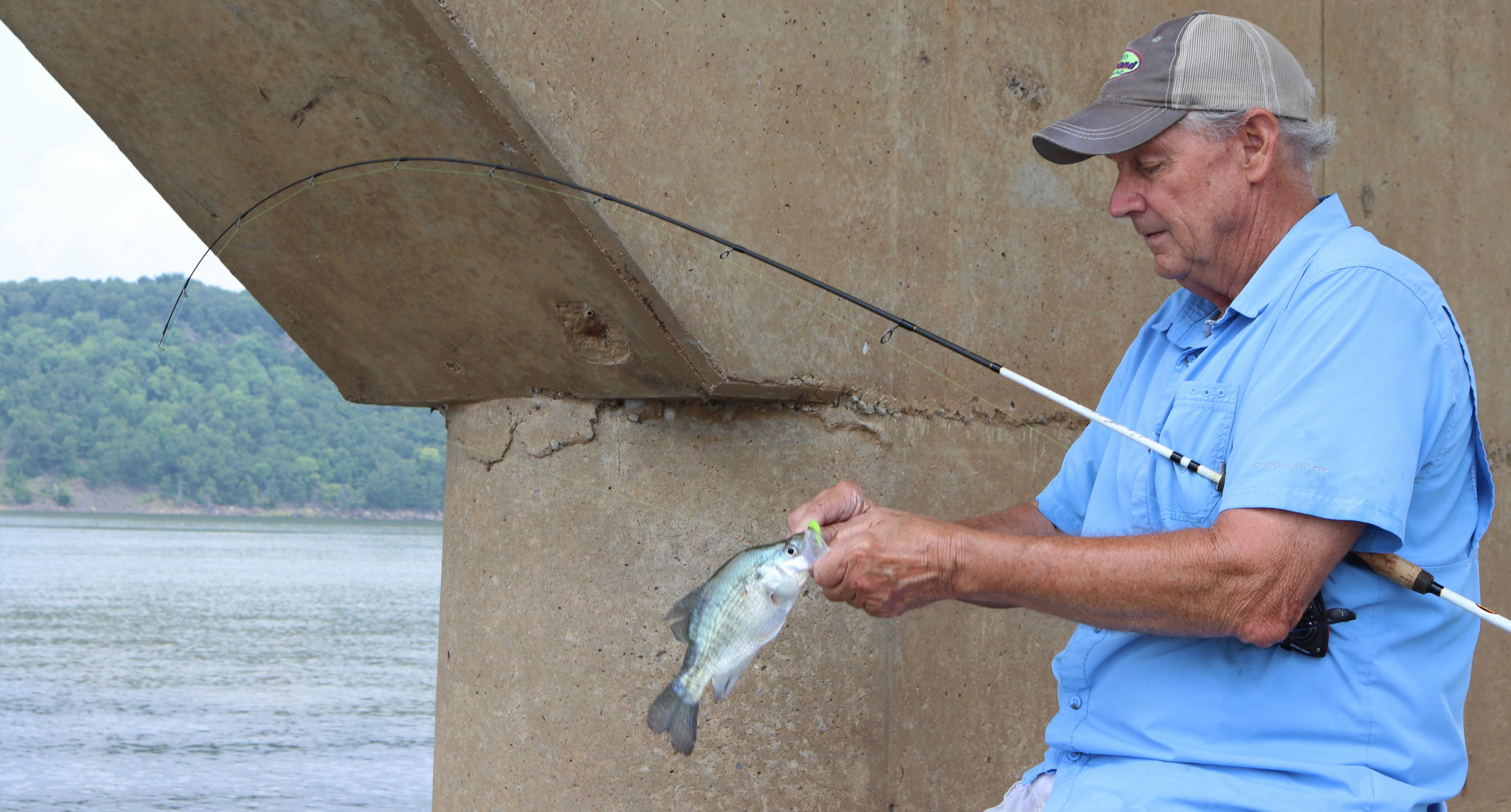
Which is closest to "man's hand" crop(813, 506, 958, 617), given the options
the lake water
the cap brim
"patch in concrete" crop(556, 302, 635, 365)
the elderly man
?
the elderly man

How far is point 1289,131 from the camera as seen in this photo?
208 centimetres

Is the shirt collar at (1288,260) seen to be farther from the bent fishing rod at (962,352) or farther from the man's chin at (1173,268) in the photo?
the bent fishing rod at (962,352)

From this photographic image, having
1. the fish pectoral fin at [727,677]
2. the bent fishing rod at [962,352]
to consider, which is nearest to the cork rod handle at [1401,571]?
the bent fishing rod at [962,352]

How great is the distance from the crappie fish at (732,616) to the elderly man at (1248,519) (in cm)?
20

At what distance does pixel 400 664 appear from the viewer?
62.0 feet

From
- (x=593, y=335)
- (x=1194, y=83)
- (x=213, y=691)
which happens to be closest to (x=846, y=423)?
(x=593, y=335)

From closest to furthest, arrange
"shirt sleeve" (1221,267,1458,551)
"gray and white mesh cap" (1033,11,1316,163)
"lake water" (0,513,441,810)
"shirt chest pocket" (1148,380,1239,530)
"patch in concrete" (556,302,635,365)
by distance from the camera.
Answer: "shirt sleeve" (1221,267,1458,551)
"shirt chest pocket" (1148,380,1239,530)
"gray and white mesh cap" (1033,11,1316,163)
"patch in concrete" (556,302,635,365)
"lake water" (0,513,441,810)

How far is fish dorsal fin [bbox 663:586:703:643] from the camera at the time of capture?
239 centimetres

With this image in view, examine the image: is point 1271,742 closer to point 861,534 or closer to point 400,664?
point 861,534

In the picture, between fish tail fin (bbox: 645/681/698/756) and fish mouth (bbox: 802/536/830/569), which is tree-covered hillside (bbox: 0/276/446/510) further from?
fish mouth (bbox: 802/536/830/569)

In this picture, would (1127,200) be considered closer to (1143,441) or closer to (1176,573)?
(1143,441)

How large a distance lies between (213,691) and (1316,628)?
51.9 feet

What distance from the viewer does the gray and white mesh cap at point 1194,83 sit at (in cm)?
204

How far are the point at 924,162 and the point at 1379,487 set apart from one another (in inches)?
68.0
